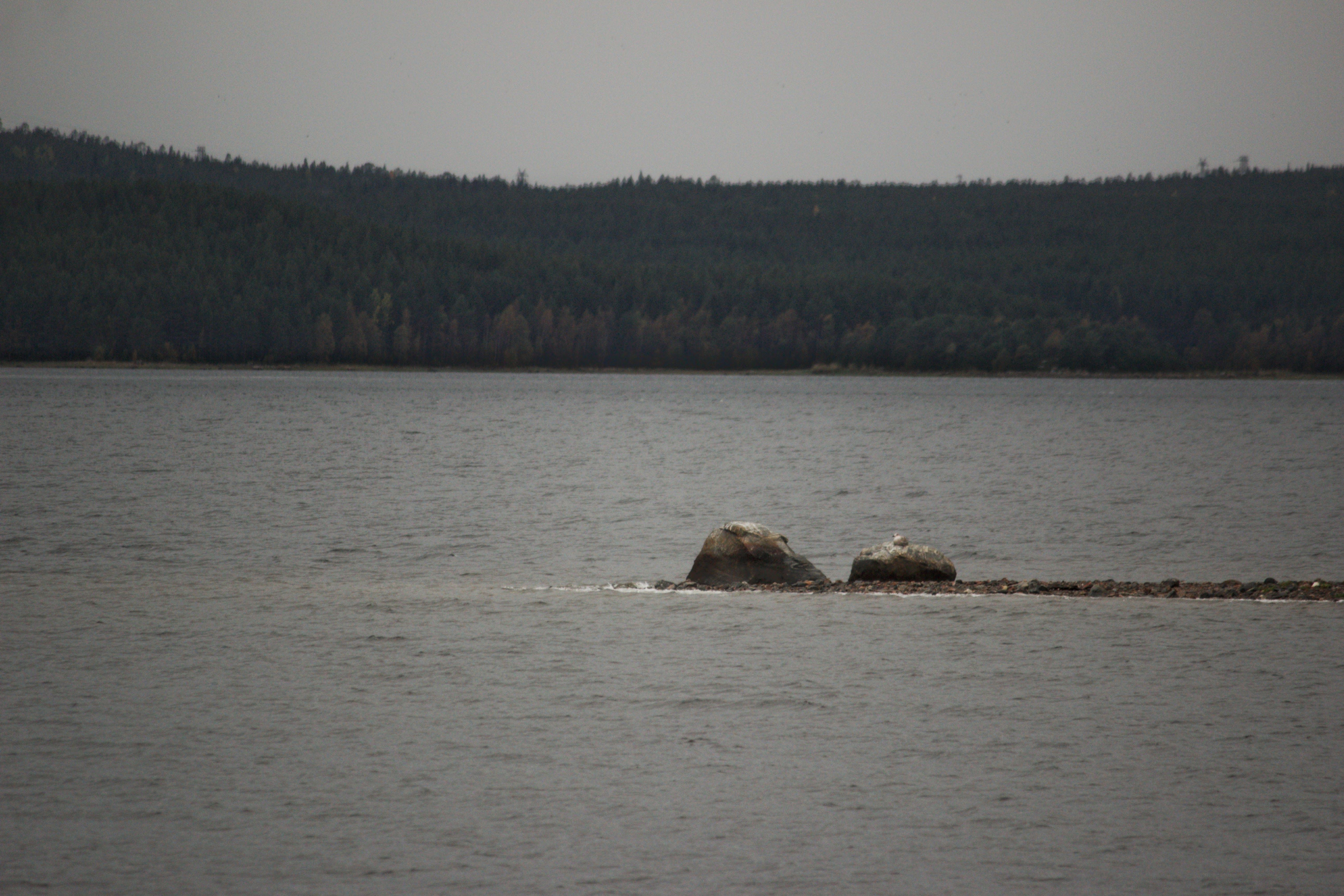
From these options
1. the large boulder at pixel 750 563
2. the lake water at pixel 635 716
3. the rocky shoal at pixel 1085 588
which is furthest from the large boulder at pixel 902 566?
the lake water at pixel 635 716

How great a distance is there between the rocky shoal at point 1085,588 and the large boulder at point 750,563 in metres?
0.22

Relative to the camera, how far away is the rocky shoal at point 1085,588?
17.9 meters

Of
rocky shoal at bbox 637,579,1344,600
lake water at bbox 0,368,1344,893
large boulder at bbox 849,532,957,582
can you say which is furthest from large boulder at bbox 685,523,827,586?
lake water at bbox 0,368,1344,893

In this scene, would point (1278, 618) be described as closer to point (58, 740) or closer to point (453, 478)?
point (58, 740)

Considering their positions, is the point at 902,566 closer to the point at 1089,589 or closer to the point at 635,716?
the point at 1089,589

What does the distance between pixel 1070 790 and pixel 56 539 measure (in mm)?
23122

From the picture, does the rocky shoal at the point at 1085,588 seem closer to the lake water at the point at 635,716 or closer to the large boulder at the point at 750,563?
the large boulder at the point at 750,563

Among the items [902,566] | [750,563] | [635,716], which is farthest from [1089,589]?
[635,716]

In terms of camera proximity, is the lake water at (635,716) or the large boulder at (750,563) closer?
the lake water at (635,716)

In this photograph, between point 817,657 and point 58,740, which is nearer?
point 58,740

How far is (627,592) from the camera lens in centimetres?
1897

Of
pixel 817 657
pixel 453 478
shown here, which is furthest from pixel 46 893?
pixel 453 478

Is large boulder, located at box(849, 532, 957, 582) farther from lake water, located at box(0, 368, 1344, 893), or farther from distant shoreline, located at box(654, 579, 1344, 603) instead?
lake water, located at box(0, 368, 1344, 893)

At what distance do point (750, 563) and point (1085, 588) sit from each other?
483 centimetres
